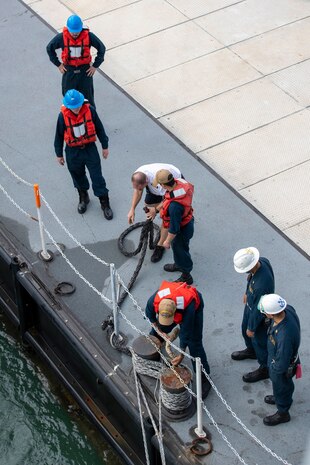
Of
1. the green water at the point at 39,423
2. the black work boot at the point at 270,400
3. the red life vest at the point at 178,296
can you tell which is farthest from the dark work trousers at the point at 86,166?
the black work boot at the point at 270,400

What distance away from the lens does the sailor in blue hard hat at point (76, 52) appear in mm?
11492

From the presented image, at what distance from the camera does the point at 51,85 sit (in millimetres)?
13500

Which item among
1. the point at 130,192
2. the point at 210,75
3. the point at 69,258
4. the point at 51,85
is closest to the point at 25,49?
the point at 51,85

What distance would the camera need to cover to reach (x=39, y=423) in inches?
408

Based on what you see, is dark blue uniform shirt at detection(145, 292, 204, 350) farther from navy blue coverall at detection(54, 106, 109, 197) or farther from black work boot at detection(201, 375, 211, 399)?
navy blue coverall at detection(54, 106, 109, 197)

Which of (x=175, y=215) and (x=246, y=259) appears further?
(x=175, y=215)

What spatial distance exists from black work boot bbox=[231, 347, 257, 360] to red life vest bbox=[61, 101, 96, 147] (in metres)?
2.98

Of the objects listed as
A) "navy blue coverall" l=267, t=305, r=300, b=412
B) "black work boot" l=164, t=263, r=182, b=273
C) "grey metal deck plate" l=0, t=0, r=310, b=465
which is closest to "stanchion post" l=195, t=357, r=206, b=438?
"grey metal deck plate" l=0, t=0, r=310, b=465

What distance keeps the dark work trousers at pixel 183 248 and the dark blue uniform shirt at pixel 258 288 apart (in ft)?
4.36

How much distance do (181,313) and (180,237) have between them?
1.49 metres

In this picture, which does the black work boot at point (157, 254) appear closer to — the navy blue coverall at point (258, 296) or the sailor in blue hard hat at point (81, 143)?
the sailor in blue hard hat at point (81, 143)

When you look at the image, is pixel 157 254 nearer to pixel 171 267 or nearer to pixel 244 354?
pixel 171 267

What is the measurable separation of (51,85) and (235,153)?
310cm

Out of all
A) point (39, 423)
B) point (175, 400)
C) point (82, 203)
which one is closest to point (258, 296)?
point (175, 400)
